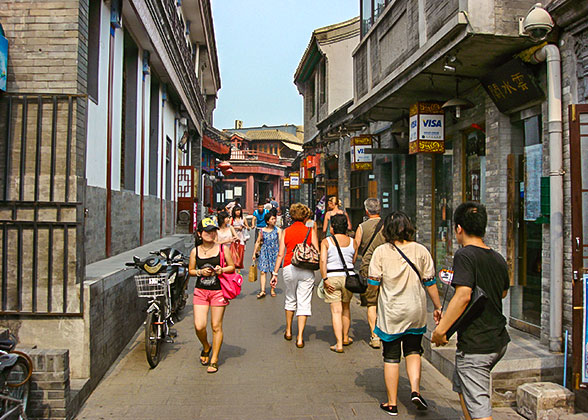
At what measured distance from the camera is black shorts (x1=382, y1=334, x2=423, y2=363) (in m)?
4.56

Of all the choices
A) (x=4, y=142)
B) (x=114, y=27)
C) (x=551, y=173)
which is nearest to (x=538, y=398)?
(x=551, y=173)

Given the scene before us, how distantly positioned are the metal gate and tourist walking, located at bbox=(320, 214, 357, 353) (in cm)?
296

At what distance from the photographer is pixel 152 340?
5812 mm

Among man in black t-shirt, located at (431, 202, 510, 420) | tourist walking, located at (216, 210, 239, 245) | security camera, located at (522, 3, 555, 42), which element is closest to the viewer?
man in black t-shirt, located at (431, 202, 510, 420)

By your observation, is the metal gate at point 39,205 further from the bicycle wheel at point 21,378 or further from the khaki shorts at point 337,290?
the khaki shorts at point 337,290

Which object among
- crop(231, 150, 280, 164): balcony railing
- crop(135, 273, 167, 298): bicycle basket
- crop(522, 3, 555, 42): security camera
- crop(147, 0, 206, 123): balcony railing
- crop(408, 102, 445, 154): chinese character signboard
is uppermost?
crop(231, 150, 280, 164): balcony railing

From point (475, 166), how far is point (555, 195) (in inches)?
123

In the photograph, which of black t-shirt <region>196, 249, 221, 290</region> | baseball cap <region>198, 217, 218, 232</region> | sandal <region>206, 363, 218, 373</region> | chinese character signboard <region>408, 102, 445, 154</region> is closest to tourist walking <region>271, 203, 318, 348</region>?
sandal <region>206, 363, 218, 373</region>

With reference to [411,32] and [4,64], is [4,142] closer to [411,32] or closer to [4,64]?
[4,64]

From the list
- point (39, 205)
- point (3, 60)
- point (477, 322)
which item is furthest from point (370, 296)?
point (3, 60)

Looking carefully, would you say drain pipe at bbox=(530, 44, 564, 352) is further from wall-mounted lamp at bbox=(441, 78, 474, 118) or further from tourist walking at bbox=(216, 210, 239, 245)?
tourist walking at bbox=(216, 210, 239, 245)

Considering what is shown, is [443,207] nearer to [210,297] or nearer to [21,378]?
[210,297]

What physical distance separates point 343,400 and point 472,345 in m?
1.75

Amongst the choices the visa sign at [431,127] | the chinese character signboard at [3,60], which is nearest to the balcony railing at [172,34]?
the chinese character signboard at [3,60]
